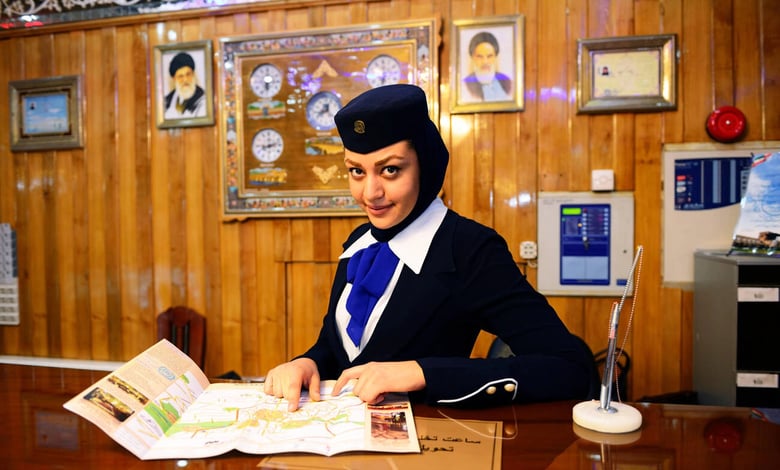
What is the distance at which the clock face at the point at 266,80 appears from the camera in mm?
2764

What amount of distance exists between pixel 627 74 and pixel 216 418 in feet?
7.94

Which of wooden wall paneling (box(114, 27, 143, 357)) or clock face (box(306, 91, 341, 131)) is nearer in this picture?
clock face (box(306, 91, 341, 131))

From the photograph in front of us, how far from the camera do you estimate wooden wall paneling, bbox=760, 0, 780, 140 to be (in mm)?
2352

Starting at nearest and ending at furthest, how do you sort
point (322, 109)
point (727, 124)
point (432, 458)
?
point (432, 458)
point (727, 124)
point (322, 109)

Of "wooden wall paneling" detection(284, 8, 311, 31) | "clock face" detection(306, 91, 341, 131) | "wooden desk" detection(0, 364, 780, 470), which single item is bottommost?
"wooden desk" detection(0, 364, 780, 470)

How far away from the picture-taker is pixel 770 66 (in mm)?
2359

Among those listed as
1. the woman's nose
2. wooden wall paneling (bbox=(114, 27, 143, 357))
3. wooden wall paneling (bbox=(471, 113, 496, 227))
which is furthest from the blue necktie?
wooden wall paneling (bbox=(114, 27, 143, 357))

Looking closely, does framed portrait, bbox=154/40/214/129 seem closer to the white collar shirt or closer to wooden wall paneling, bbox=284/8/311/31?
wooden wall paneling, bbox=284/8/311/31

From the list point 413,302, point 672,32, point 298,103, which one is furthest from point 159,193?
point 672,32

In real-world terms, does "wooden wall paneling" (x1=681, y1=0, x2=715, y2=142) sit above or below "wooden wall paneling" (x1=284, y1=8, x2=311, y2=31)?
below

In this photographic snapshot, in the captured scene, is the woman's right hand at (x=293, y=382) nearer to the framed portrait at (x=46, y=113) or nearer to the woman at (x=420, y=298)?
the woman at (x=420, y=298)

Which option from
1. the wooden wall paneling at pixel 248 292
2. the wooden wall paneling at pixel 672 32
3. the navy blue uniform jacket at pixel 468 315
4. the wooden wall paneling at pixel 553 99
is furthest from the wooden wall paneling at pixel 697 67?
the wooden wall paneling at pixel 248 292

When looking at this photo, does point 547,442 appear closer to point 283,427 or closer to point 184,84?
point 283,427

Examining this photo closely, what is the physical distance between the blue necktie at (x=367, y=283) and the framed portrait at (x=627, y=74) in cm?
179
